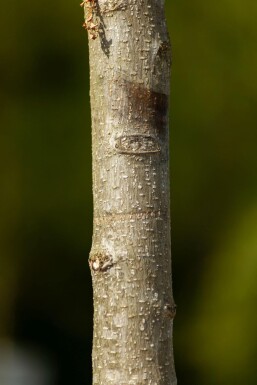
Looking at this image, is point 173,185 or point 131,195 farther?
point 173,185

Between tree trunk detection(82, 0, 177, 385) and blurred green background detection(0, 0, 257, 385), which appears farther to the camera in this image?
blurred green background detection(0, 0, 257, 385)
